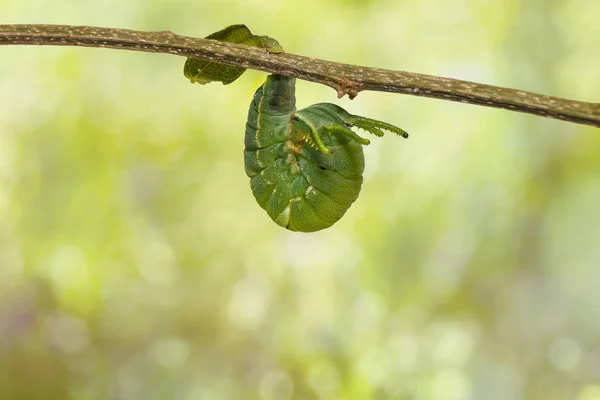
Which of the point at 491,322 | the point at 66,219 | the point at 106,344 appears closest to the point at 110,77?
the point at 66,219

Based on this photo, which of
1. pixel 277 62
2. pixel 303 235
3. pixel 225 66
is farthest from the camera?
pixel 303 235

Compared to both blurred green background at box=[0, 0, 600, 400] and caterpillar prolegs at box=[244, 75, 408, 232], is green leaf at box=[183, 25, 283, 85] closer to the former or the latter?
caterpillar prolegs at box=[244, 75, 408, 232]

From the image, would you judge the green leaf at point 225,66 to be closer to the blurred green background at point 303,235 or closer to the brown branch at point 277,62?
the brown branch at point 277,62

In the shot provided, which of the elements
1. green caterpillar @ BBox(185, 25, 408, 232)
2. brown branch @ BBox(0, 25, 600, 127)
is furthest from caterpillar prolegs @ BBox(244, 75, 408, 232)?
brown branch @ BBox(0, 25, 600, 127)

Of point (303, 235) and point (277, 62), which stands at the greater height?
point (303, 235)

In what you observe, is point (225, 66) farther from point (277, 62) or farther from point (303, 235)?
point (303, 235)

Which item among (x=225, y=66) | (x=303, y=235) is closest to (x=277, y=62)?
(x=225, y=66)
